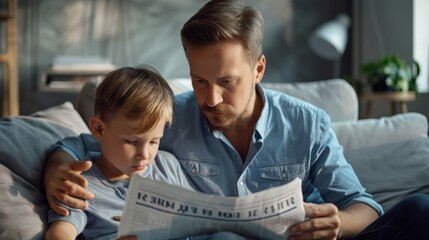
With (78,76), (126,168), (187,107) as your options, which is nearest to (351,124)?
(187,107)

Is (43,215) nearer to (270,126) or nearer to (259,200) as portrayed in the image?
(259,200)

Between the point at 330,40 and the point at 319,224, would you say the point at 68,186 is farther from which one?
the point at 330,40

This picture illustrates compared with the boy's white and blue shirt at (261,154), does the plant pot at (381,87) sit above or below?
below

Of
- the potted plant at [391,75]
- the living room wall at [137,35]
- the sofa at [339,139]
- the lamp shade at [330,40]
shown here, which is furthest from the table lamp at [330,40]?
the sofa at [339,139]

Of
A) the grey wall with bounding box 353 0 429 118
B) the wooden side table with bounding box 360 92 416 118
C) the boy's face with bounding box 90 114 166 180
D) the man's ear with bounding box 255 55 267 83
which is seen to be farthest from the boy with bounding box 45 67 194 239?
the grey wall with bounding box 353 0 429 118

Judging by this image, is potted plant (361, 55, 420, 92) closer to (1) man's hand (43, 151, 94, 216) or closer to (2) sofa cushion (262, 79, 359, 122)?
(2) sofa cushion (262, 79, 359, 122)

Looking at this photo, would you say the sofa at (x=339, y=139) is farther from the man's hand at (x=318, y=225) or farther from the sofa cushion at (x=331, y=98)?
the man's hand at (x=318, y=225)

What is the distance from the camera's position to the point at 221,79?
1540 mm

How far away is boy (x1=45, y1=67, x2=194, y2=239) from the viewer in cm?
143

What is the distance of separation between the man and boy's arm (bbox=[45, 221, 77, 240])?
147mm

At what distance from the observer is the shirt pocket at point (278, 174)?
1661 millimetres

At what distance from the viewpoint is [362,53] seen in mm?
4781

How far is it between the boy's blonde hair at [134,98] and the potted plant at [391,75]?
8.79 feet

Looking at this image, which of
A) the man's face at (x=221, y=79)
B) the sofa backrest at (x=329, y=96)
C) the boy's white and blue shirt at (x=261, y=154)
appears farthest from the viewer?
the sofa backrest at (x=329, y=96)
